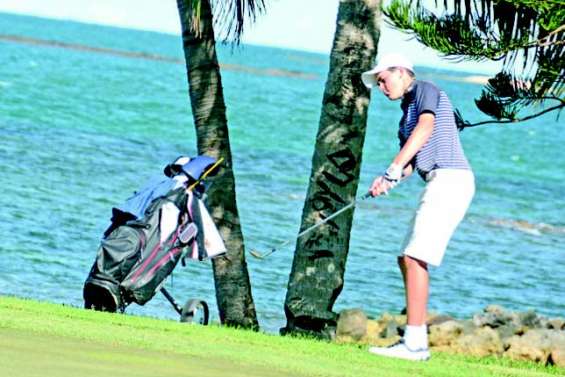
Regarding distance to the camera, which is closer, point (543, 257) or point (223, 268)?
point (223, 268)

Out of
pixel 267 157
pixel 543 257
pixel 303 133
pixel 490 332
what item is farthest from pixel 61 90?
pixel 490 332

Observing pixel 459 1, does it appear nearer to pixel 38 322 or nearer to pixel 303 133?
pixel 38 322

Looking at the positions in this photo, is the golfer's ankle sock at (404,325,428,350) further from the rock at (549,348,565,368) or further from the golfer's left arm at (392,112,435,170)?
the rock at (549,348,565,368)

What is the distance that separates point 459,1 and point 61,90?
191ft

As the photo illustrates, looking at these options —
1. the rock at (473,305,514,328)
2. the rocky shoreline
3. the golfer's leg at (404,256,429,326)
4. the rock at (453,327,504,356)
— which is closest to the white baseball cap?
the golfer's leg at (404,256,429,326)

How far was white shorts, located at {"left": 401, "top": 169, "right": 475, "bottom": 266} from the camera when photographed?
8758 millimetres

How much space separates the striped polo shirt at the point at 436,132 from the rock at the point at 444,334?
5890 millimetres

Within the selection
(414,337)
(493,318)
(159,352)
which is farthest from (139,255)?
(493,318)

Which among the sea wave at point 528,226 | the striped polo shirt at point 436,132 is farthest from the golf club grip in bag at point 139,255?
the sea wave at point 528,226

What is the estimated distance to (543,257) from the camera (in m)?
27.4

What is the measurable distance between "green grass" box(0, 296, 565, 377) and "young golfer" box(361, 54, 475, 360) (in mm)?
307

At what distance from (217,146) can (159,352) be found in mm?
5303

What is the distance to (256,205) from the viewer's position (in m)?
28.8

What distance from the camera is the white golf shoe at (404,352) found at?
29.2 ft
